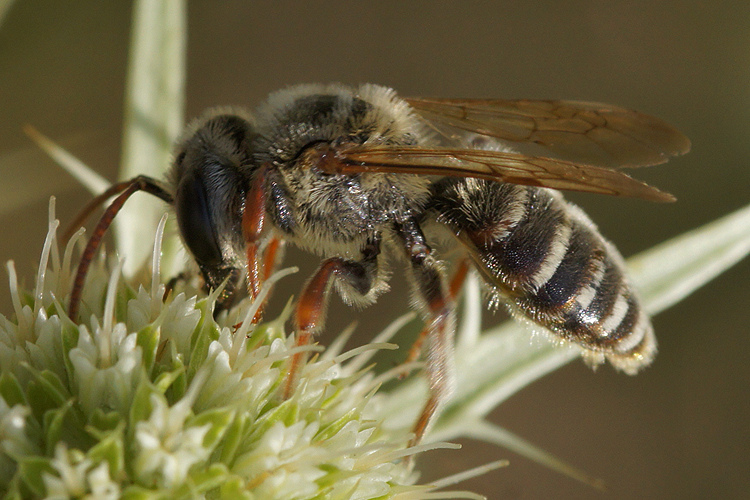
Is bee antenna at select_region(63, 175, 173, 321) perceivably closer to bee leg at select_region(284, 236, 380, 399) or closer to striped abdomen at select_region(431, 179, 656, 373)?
bee leg at select_region(284, 236, 380, 399)

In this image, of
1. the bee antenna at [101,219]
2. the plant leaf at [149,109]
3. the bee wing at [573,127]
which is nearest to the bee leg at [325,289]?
A: the bee antenna at [101,219]

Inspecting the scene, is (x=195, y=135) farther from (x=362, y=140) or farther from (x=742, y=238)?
(x=742, y=238)

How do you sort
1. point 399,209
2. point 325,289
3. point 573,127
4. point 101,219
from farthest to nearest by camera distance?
point 573,127 → point 399,209 → point 325,289 → point 101,219

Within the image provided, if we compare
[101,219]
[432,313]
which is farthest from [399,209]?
[101,219]

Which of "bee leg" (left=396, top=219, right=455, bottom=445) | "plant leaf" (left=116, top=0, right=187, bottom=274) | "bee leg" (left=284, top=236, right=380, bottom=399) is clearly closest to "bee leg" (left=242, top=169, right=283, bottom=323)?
"bee leg" (left=284, top=236, right=380, bottom=399)

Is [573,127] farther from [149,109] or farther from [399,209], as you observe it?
[149,109]

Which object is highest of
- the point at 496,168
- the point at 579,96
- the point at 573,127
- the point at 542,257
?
the point at 579,96
